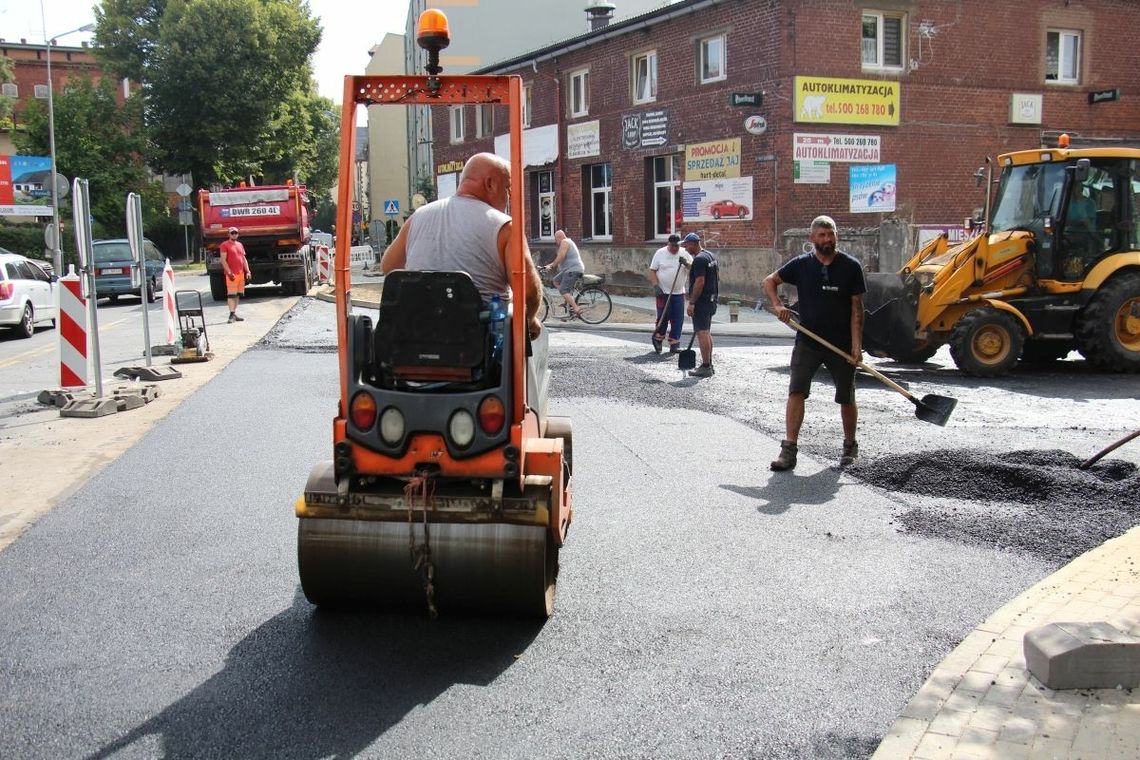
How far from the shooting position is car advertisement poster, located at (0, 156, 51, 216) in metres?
49.8

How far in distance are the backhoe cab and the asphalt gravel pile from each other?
5077mm

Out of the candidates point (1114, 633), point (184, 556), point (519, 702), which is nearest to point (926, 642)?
point (1114, 633)

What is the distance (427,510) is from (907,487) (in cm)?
401

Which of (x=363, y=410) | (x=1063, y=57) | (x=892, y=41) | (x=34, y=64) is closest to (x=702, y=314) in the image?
(x=363, y=410)

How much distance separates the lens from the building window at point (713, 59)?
24.3 metres

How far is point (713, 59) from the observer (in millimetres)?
24656

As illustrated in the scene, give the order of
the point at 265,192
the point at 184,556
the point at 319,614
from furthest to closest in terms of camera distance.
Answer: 1. the point at 265,192
2. the point at 184,556
3. the point at 319,614

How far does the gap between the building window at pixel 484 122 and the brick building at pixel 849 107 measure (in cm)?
790

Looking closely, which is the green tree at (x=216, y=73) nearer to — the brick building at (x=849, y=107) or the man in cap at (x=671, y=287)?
the brick building at (x=849, y=107)

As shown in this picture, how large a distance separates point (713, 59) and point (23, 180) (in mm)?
38674

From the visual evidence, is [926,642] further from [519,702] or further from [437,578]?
[437,578]

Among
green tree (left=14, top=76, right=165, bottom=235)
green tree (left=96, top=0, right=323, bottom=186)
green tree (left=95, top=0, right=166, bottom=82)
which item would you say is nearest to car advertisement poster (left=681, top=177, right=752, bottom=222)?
green tree (left=96, top=0, right=323, bottom=186)

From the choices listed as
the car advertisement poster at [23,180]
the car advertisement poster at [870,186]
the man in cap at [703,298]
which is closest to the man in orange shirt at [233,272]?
the man in cap at [703,298]

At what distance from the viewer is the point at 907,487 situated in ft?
23.3
